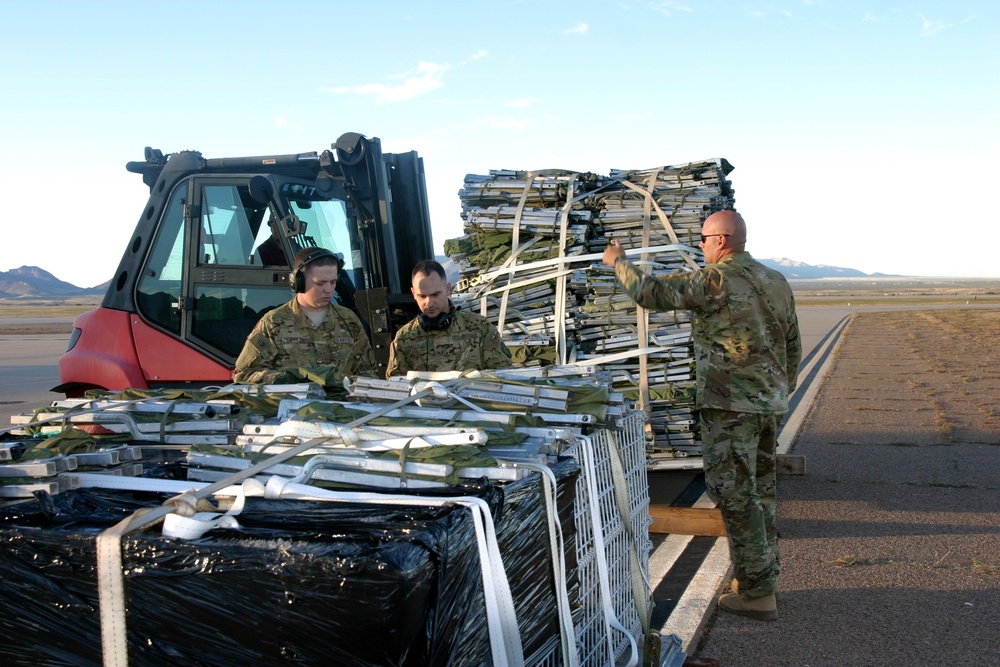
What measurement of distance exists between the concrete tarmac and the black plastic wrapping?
199 cm

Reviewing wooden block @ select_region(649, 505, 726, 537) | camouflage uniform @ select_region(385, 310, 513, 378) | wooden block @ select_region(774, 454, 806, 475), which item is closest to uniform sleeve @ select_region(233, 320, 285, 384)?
camouflage uniform @ select_region(385, 310, 513, 378)

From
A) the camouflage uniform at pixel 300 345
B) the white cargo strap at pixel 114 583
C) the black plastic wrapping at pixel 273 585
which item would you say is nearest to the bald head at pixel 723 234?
the camouflage uniform at pixel 300 345

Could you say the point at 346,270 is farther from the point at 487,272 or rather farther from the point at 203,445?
the point at 203,445

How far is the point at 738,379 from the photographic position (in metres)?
4.87

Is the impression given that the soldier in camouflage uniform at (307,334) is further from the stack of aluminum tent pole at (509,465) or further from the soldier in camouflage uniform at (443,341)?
the stack of aluminum tent pole at (509,465)

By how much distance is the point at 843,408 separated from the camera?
42.0ft

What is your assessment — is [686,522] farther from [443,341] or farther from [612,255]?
[612,255]

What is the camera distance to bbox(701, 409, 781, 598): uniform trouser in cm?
481

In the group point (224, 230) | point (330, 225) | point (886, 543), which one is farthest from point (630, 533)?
point (224, 230)

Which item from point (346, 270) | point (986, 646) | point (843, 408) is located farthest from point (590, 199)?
point (843, 408)

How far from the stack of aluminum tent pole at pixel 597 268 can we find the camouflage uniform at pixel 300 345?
184 centimetres

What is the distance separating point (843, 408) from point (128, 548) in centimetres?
1194

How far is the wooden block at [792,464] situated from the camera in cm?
782

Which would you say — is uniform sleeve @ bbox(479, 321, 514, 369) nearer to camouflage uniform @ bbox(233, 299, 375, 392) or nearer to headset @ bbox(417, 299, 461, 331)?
headset @ bbox(417, 299, 461, 331)
